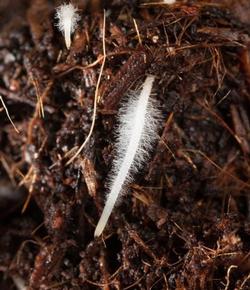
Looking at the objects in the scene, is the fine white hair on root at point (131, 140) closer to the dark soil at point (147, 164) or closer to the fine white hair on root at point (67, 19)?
the dark soil at point (147, 164)

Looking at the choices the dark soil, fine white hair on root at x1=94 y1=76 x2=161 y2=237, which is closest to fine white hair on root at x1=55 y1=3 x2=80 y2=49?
the dark soil

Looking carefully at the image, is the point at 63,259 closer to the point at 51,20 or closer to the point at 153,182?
the point at 153,182

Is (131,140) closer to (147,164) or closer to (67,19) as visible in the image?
(147,164)

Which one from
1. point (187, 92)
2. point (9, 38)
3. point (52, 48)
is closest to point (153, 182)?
point (187, 92)

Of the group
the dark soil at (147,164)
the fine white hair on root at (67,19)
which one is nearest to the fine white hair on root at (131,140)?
the dark soil at (147,164)

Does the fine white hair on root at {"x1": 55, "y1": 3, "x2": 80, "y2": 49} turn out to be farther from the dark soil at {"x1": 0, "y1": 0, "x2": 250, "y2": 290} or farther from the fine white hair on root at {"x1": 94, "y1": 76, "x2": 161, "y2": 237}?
the fine white hair on root at {"x1": 94, "y1": 76, "x2": 161, "y2": 237}

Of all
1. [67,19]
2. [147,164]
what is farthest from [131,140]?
[67,19]
